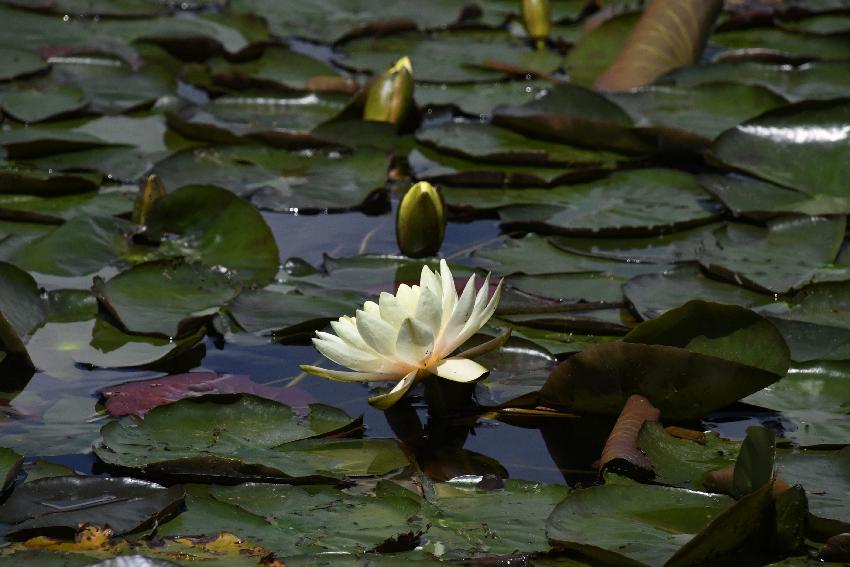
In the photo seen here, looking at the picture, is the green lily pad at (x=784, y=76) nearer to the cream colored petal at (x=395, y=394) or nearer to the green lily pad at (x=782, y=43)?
the green lily pad at (x=782, y=43)

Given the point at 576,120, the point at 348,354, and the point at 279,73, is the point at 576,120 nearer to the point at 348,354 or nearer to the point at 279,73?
the point at 279,73

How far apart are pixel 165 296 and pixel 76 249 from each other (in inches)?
14.1

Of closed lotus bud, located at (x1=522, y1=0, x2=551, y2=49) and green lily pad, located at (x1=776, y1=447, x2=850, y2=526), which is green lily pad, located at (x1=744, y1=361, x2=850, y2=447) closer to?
green lily pad, located at (x1=776, y1=447, x2=850, y2=526)

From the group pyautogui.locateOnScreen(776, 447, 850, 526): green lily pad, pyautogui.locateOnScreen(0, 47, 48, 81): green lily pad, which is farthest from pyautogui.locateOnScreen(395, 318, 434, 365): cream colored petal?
pyautogui.locateOnScreen(0, 47, 48, 81): green lily pad

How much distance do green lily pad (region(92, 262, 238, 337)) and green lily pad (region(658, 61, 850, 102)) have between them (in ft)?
6.19

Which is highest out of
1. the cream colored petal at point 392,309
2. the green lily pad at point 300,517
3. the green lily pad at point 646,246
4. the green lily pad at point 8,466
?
the cream colored petal at point 392,309

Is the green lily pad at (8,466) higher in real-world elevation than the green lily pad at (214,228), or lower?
lower

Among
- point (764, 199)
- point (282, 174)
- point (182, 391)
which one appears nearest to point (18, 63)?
point (282, 174)

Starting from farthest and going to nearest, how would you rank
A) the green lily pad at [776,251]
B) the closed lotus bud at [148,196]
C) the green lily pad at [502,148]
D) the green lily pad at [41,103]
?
the green lily pad at [41,103]
the green lily pad at [502,148]
the closed lotus bud at [148,196]
the green lily pad at [776,251]

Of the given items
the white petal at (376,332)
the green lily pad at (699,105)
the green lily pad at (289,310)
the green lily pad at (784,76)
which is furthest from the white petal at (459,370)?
the green lily pad at (784,76)

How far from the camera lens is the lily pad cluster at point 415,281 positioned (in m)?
1.76

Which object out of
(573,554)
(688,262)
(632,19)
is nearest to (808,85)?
(632,19)

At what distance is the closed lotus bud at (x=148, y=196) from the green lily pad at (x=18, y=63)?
4.60ft

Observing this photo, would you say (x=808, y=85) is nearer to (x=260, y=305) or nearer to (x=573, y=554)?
(x=260, y=305)
